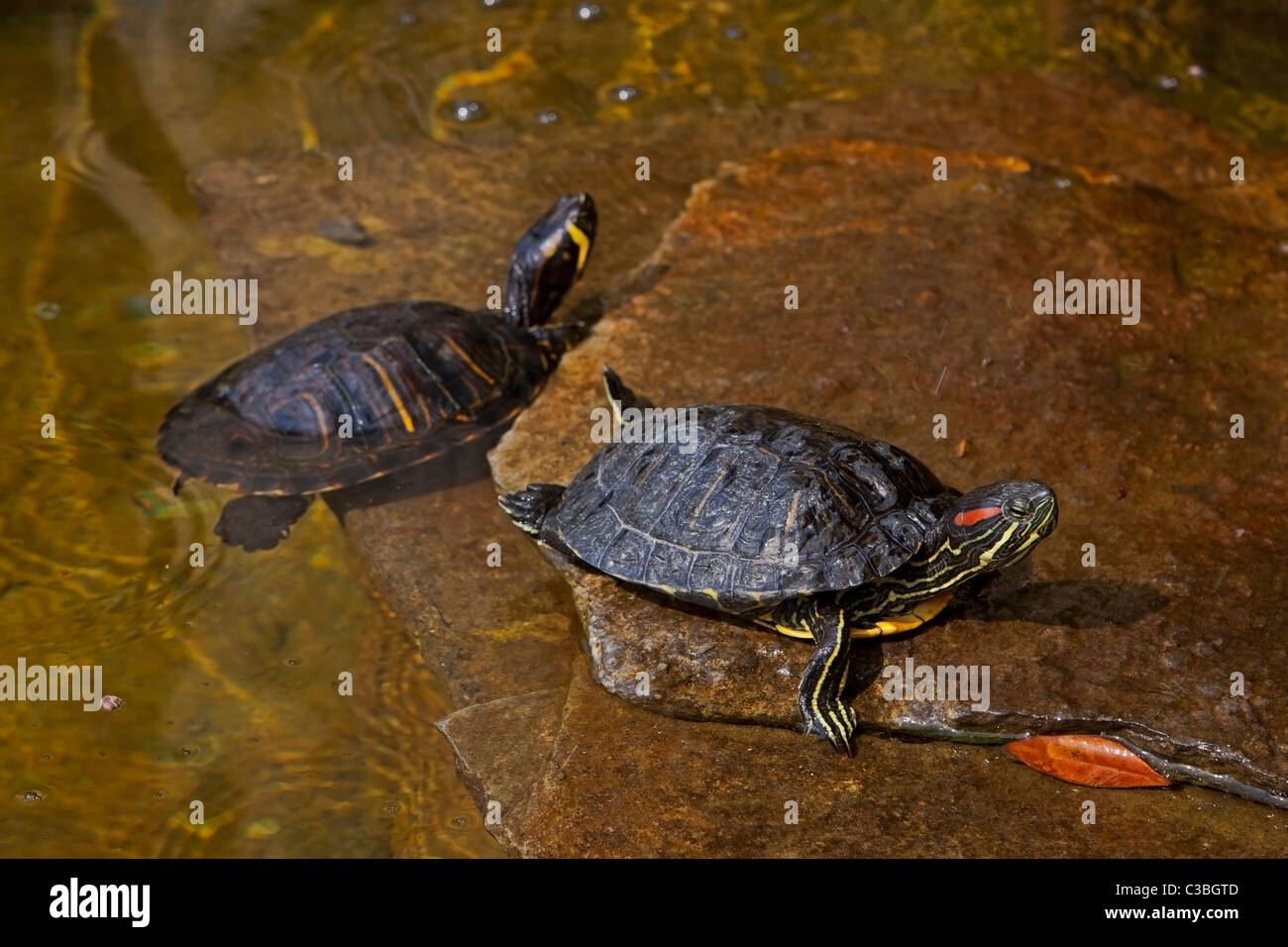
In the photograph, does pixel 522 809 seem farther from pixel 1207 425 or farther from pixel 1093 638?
pixel 1207 425

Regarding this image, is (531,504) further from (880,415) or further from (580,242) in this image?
(580,242)

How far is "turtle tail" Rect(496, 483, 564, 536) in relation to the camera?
16.6 feet

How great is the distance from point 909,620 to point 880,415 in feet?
4.26

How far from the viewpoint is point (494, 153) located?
8156 millimetres

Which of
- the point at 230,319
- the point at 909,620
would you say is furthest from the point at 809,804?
the point at 230,319

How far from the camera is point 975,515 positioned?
168 inches

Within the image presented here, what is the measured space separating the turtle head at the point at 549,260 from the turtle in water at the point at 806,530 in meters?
2.18

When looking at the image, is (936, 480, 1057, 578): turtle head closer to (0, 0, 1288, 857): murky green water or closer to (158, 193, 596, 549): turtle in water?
(0, 0, 1288, 857): murky green water

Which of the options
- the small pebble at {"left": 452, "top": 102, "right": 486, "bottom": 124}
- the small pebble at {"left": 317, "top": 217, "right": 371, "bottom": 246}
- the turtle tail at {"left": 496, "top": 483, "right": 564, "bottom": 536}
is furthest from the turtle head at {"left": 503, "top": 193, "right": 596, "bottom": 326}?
the small pebble at {"left": 452, "top": 102, "right": 486, "bottom": 124}

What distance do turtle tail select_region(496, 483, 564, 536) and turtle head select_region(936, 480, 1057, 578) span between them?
1580mm

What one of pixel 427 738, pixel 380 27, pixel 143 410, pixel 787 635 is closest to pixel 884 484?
pixel 787 635

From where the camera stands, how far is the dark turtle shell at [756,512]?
4320mm

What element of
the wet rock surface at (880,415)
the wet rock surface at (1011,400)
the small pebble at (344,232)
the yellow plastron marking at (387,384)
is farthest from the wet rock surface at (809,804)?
the small pebble at (344,232)

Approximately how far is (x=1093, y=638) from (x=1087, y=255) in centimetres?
272
